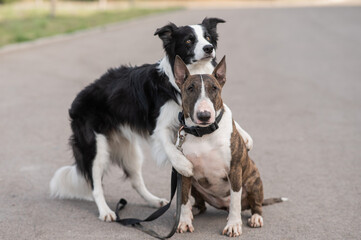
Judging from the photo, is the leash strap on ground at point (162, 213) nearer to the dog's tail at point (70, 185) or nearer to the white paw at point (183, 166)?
the white paw at point (183, 166)

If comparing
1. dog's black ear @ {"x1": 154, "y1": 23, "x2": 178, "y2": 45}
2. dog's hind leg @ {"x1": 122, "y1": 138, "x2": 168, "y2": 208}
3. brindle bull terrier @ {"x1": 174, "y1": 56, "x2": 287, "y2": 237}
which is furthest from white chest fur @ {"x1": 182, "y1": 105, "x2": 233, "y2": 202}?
dog's hind leg @ {"x1": 122, "y1": 138, "x2": 168, "y2": 208}

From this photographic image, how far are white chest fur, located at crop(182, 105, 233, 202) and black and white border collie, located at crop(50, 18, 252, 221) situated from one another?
0.31ft

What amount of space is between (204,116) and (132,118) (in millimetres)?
1456

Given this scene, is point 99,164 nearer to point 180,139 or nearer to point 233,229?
point 180,139

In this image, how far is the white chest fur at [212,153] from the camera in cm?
479

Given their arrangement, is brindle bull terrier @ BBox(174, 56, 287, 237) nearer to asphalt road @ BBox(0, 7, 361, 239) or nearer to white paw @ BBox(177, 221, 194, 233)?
white paw @ BBox(177, 221, 194, 233)

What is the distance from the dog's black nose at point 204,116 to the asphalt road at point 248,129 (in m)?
1.08

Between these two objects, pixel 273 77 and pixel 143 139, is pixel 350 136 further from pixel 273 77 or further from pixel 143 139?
pixel 273 77

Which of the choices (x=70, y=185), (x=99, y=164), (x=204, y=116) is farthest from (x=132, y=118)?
(x=204, y=116)

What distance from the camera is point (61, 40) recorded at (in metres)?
17.1

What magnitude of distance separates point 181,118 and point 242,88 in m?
7.09

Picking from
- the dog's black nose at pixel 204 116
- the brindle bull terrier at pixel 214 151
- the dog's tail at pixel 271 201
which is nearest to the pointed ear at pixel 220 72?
the brindle bull terrier at pixel 214 151

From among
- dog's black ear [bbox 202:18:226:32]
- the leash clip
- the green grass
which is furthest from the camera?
the green grass

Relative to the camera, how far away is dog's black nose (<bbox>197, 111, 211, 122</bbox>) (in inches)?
175
